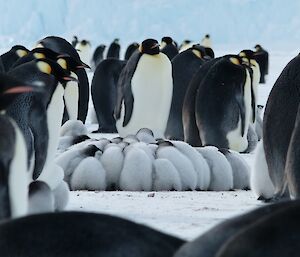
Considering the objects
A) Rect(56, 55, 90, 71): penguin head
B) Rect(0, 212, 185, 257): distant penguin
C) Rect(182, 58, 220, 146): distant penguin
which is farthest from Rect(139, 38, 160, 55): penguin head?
Rect(0, 212, 185, 257): distant penguin

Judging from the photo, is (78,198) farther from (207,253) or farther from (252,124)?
(252,124)

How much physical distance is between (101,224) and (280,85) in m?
3.00

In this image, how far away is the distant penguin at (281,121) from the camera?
14.1 ft

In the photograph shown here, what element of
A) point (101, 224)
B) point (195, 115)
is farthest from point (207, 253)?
point (195, 115)

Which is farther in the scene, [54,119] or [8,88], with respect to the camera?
[54,119]

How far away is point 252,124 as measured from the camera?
29.1ft

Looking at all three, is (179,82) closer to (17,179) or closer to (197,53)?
(197,53)

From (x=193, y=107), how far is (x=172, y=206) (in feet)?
13.0

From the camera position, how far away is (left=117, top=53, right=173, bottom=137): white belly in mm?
8664

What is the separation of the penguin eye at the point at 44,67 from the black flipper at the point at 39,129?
0.30 meters

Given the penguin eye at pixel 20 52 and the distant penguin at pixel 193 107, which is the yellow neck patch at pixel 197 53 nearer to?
the distant penguin at pixel 193 107

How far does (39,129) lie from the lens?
448 cm

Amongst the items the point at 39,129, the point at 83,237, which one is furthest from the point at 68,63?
the point at 83,237

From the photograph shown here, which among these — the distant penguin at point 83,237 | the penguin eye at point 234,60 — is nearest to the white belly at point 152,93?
the penguin eye at point 234,60
